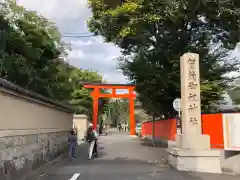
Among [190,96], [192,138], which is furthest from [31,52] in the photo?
[192,138]

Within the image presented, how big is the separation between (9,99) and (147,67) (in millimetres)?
14631

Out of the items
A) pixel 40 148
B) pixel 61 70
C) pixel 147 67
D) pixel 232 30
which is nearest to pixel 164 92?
pixel 147 67

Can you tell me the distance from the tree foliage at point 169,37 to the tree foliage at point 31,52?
5.08 m

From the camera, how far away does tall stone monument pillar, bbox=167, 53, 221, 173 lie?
1315 cm

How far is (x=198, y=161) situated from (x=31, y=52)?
8.03 metres

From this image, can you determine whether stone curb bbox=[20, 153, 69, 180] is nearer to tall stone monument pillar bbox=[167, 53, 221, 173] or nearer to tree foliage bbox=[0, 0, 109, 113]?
tree foliage bbox=[0, 0, 109, 113]

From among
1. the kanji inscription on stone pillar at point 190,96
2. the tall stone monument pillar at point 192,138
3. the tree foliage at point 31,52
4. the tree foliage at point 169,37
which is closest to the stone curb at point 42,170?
the tree foliage at point 31,52

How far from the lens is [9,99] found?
29.9 feet

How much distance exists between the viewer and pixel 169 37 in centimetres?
2311

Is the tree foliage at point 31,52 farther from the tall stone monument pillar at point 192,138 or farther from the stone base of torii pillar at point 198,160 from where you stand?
the stone base of torii pillar at point 198,160

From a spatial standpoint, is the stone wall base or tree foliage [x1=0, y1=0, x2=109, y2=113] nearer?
the stone wall base

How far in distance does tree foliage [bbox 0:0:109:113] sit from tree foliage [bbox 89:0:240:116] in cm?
508

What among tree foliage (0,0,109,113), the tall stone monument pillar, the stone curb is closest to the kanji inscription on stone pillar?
the tall stone monument pillar

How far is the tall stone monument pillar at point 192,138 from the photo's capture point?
13.1m
